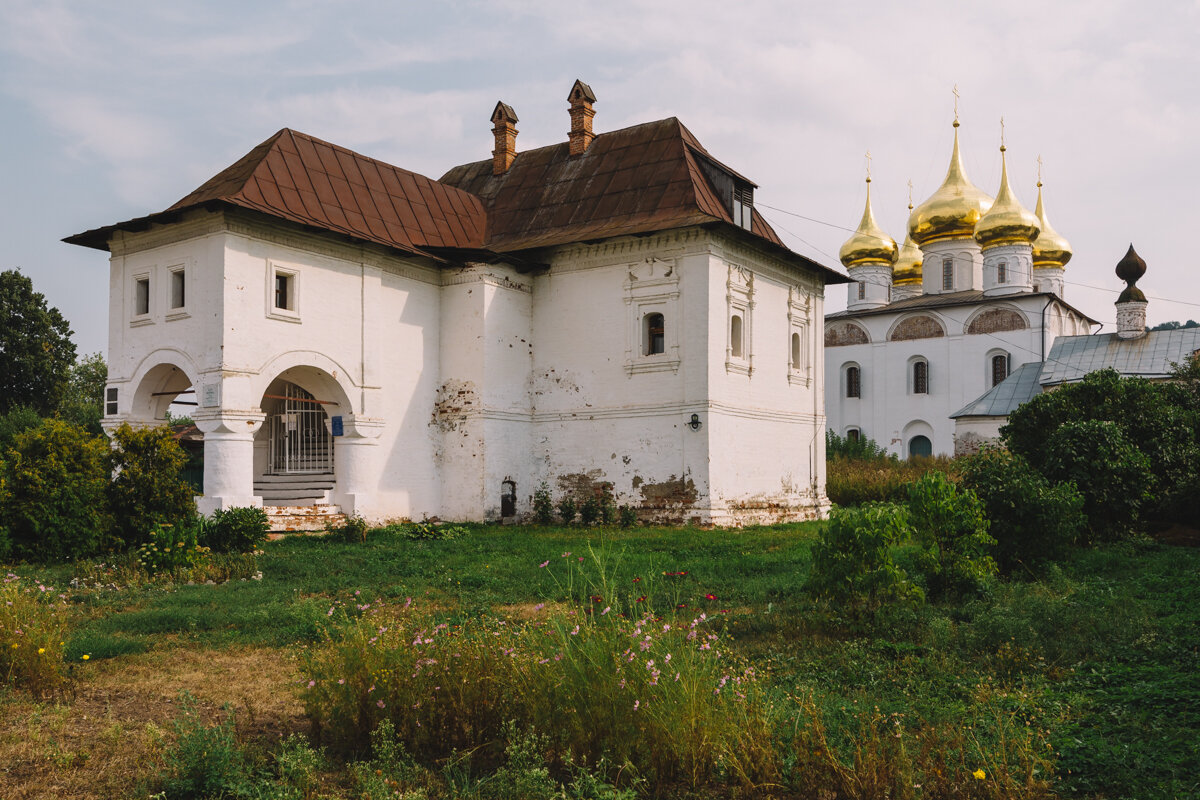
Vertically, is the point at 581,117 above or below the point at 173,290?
above

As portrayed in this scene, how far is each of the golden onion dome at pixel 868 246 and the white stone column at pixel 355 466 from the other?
28.6 meters

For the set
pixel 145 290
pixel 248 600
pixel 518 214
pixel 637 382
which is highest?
pixel 518 214

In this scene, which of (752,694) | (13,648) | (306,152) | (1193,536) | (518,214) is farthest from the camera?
(518,214)

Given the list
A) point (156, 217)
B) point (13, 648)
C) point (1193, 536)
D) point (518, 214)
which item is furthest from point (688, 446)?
point (13, 648)

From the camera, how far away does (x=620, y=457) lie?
17875mm

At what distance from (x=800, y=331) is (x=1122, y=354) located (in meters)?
14.6

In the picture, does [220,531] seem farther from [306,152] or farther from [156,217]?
[306,152]

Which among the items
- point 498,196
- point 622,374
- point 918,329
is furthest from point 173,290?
point 918,329

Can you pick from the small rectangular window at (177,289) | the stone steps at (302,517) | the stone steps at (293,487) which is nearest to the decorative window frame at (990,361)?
the stone steps at (293,487)

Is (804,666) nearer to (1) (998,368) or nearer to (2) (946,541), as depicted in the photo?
(2) (946,541)

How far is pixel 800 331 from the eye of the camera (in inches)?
805

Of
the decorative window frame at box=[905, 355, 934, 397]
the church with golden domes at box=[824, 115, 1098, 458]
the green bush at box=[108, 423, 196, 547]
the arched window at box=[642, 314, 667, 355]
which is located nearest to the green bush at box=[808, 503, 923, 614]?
the green bush at box=[108, 423, 196, 547]

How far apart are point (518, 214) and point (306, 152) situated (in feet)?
14.9

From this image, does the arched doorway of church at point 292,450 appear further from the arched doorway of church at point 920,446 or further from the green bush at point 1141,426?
the arched doorway of church at point 920,446
